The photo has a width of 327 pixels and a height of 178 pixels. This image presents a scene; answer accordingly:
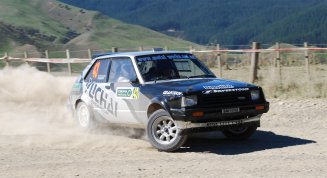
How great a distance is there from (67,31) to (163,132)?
562 ft

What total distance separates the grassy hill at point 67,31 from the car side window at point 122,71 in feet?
379

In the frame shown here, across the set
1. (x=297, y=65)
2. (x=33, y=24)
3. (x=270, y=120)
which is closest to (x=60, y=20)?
(x=33, y=24)

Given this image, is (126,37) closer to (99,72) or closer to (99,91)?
(99,72)

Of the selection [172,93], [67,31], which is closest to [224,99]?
[172,93]

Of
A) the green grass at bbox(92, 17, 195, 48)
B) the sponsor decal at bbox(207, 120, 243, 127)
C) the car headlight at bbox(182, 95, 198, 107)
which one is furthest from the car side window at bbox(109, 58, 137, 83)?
the green grass at bbox(92, 17, 195, 48)

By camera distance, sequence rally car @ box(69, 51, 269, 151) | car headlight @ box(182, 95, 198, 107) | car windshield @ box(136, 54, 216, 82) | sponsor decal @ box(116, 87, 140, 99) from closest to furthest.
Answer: car headlight @ box(182, 95, 198, 107)
rally car @ box(69, 51, 269, 151)
sponsor decal @ box(116, 87, 140, 99)
car windshield @ box(136, 54, 216, 82)

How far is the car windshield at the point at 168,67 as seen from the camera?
10.4m

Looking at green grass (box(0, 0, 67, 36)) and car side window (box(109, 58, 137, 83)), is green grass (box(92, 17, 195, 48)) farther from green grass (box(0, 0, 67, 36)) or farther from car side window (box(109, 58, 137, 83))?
car side window (box(109, 58, 137, 83))

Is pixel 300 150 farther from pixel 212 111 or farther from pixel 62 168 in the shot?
pixel 62 168

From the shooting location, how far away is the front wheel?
9430 millimetres

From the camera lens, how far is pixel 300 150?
941cm

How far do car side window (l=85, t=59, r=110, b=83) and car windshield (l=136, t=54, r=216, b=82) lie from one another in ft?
2.57

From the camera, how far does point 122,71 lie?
1084 centimetres

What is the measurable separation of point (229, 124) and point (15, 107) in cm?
844
